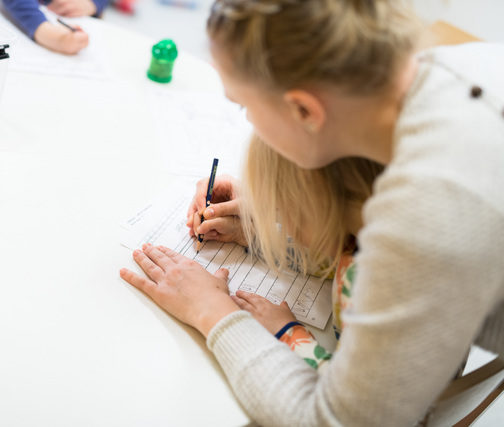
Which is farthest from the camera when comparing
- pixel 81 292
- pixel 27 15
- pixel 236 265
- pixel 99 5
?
pixel 99 5

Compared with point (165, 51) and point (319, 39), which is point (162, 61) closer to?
point (165, 51)

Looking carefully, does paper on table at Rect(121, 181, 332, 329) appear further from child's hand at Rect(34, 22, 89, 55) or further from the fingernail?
child's hand at Rect(34, 22, 89, 55)

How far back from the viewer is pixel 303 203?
0.78m

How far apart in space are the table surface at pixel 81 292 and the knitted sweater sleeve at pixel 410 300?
0.16 metres

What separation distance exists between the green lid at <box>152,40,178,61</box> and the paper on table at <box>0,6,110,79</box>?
0.41 ft

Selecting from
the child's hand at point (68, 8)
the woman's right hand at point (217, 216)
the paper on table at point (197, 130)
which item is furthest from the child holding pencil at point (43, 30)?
the woman's right hand at point (217, 216)

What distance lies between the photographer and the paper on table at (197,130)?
39.0 inches

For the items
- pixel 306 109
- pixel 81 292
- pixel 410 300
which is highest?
pixel 306 109

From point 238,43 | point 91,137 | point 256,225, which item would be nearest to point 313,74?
point 238,43

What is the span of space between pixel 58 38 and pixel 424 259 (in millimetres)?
1027

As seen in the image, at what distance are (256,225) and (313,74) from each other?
34 centimetres

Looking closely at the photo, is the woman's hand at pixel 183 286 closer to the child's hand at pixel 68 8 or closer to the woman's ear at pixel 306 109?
the woman's ear at pixel 306 109

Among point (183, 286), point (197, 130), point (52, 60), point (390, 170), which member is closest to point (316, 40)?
point (390, 170)

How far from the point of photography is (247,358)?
2.05 ft
